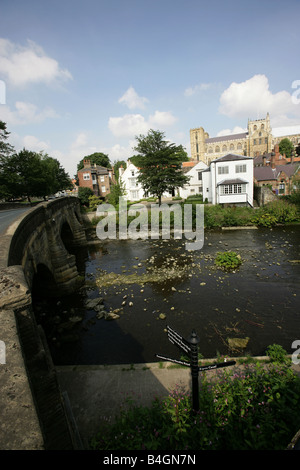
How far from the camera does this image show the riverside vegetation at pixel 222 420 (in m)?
3.93

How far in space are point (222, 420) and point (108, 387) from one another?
3258mm

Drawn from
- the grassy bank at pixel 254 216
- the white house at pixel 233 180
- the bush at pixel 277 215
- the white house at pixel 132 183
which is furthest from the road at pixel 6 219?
the white house at pixel 132 183

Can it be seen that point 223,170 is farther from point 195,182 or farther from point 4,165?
point 4,165

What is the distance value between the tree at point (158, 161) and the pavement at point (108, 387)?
102ft

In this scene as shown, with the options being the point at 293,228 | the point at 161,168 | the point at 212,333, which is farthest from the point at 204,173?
the point at 212,333

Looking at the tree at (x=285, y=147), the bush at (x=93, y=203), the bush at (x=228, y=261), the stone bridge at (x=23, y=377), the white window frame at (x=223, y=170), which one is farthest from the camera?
the tree at (x=285, y=147)

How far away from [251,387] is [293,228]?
87.1 feet

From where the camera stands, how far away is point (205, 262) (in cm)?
1767

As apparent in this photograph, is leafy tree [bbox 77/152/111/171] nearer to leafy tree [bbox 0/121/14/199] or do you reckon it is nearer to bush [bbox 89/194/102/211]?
bush [bbox 89/194/102/211]

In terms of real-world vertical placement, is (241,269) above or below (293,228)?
below

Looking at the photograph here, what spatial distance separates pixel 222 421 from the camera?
4367mm

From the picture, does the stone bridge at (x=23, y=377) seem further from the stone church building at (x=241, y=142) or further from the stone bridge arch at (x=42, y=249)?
the stone church building at (x=241, y=142)

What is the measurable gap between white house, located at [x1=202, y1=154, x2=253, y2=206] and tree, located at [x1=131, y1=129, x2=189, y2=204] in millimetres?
6030
